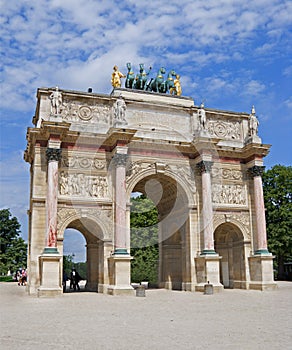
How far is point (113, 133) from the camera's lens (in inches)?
891

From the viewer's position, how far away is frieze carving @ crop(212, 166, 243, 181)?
2587 centimetres

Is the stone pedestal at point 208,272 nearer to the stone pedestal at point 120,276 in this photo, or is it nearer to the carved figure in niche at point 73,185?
the stone pedestal at point 120,276

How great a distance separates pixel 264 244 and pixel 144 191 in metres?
8.16

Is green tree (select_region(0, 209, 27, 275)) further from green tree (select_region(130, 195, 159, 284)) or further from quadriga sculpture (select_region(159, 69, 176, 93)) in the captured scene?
quadriga sculpture (select_region(159, 69, 176, 93))

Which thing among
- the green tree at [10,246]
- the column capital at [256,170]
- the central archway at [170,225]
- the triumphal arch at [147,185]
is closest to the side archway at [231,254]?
the triumphal arch at [147,185]

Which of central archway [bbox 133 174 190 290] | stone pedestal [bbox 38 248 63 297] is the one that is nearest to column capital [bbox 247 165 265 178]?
central archway [bbox 133 174 190 290]

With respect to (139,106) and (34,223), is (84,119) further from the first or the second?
(34,223)

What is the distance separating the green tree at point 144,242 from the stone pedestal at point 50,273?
63.0 ft

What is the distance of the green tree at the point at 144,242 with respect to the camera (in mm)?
39406

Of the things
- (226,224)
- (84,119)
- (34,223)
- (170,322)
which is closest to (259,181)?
(226,224)

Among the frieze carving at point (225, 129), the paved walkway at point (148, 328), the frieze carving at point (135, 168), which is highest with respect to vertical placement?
the frieze carving at point (225, 129)

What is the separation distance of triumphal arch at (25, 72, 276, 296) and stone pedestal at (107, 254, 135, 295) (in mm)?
50

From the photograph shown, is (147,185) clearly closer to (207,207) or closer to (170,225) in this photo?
(170,225)

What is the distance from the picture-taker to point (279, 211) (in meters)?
36.3
